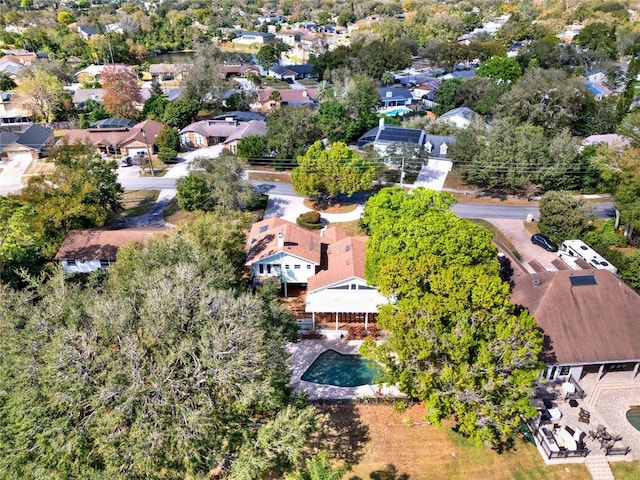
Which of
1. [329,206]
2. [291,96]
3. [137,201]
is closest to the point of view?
[329,206]

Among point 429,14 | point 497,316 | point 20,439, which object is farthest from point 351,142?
point 429,14

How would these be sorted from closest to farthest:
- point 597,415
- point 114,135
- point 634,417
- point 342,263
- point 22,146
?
point 597,415 → point 634,417 → point 342,263 → point 22,146 → point 114,135

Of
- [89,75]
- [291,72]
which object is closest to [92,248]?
[89,75]

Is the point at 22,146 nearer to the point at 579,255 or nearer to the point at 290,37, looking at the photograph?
the point at 579,255

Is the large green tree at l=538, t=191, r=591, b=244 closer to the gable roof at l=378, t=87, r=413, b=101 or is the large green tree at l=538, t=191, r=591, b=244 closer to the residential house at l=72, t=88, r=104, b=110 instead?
the gable roof at l=378, t=87, r=413, b=101

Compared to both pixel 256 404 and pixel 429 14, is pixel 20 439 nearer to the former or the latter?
pixel 256 404

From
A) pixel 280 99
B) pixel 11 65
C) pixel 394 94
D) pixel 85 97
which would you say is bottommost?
pixel 280 99

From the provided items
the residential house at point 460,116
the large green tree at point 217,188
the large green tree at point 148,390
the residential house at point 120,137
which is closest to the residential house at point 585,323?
the large green tree at point 148,390
